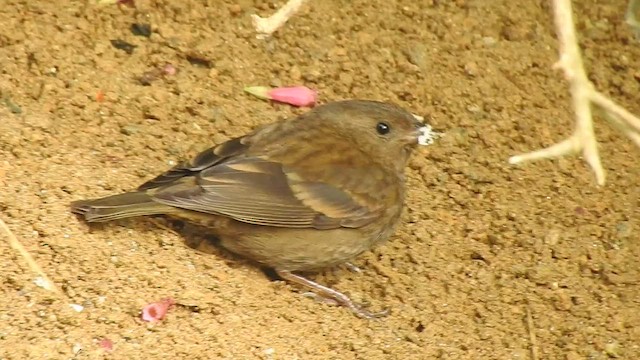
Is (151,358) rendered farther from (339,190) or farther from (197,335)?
(339,190)

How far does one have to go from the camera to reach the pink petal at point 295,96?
561cm

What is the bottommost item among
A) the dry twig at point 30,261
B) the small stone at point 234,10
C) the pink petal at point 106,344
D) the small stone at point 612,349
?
the dry twig at point 30,261

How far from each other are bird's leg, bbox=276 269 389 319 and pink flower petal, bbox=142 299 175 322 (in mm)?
759

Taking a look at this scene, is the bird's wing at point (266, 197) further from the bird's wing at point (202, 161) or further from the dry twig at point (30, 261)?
the dry twig at point (30, 261)

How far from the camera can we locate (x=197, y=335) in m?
4.14

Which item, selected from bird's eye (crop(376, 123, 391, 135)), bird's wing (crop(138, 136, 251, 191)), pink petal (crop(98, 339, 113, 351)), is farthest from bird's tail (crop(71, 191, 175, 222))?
bird's eye (crop(376, 123, 391, 135))

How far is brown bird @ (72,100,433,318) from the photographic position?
454 centimetres

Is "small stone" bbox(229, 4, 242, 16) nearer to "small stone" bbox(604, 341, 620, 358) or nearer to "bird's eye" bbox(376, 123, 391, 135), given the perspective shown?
"bird's eye" bbox(376, 123, 391, 135)

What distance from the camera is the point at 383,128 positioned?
16.6 feet

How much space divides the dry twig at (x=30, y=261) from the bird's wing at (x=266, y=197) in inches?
24.3

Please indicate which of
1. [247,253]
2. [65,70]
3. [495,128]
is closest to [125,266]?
[247,253]

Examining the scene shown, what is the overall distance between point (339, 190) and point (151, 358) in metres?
1.24

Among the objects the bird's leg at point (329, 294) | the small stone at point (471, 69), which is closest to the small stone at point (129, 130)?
the bird's leg at point (329, 294)

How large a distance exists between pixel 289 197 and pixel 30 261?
115 cm
